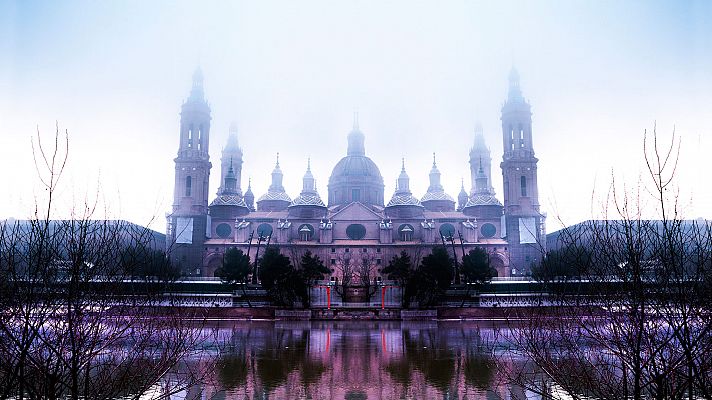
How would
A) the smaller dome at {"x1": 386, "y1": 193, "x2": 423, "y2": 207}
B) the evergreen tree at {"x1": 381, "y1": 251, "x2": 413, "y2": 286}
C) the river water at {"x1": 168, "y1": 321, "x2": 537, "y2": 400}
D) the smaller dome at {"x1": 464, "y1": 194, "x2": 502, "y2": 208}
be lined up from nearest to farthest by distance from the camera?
the river water at {"x1": 168, "y1": 321, "x2": 537, "y2": 400}
the evergreen tree at {"x1": 381, "y1": 251, "x2": 413, "y2": 286}
the smaller dome at {"x1": 464, "y1": 194, "x2": 502, "y2": 208}
the smaller dome at {"x1": 386, "y1": 193, "x2": 423, "y2": 207}

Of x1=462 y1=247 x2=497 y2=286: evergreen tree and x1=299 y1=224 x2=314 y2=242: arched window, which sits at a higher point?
x1=299 y1=224 x2=314 y2=242: arched window

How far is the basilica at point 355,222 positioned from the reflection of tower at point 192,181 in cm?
12

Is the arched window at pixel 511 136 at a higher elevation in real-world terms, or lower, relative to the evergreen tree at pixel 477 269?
higher

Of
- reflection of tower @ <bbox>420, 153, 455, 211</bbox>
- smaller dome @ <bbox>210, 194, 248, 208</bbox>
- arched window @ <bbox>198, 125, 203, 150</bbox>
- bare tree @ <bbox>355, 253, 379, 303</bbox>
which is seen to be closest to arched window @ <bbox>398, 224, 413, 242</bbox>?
bare tree @ <bbox>355, 253, 379, 303</bbox>

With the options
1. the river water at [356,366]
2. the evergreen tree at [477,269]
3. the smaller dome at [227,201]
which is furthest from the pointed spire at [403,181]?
the river water at [356,366]

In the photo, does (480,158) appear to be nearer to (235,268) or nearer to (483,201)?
(483,201)

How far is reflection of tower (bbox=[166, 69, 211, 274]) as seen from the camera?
65812mm

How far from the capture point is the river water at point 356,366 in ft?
44.9

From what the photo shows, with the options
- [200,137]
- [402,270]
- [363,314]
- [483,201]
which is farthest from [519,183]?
[200,137]

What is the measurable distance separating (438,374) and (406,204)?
53931 mm

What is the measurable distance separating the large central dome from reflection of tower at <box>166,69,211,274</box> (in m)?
18.8

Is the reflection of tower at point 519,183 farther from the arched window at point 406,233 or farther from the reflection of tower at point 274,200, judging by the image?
the reflection of tower at point 274,200

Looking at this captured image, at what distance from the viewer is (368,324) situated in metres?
35.2

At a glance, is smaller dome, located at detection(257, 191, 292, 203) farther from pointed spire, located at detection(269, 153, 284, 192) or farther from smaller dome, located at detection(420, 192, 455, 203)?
smaller dome, located at detection(420, 192, 455, 203)
